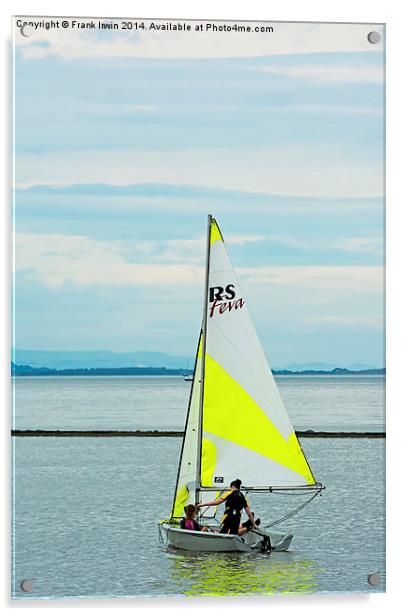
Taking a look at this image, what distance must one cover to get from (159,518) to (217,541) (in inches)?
173

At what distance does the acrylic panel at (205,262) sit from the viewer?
34.3 feet

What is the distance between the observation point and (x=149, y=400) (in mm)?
13992

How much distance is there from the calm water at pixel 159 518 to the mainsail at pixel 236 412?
0.96ft

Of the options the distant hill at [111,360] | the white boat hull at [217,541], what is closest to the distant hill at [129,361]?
the distant hill at [111,360]

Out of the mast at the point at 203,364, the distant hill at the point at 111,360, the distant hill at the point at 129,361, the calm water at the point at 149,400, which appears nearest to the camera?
the calm water at the point at 149,400

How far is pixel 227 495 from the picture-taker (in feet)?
38.0

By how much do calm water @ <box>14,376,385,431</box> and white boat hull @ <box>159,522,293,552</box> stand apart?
1276mm

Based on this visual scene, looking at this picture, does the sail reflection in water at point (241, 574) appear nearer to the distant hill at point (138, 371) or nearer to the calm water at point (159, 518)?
the calm water at point (159, 518)

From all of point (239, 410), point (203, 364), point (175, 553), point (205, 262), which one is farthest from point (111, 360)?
point (175, 553)

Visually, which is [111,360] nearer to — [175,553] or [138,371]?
[138,371]

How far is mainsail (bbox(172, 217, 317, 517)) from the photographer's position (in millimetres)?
11570

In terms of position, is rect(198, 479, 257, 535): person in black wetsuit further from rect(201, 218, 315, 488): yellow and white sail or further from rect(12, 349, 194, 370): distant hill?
rect(12, 349, 194, 370): distant hill

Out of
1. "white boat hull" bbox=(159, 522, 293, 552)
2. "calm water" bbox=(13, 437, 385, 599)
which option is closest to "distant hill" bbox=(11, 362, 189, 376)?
"calm water" bbox=(13, 437, 385, 599)

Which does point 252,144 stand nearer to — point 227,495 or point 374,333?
point 374,333
